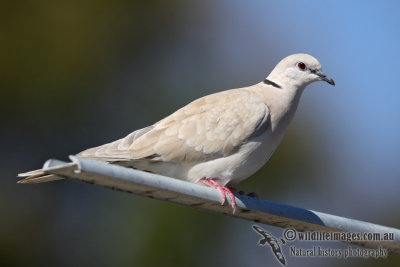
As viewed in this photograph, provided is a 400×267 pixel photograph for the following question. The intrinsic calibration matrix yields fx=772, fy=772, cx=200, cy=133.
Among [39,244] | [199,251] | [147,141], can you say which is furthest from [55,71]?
[147,141]

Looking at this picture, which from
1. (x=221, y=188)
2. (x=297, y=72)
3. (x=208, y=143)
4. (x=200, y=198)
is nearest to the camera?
(x=200, y=198)

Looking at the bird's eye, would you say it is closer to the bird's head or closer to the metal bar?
the bird's head

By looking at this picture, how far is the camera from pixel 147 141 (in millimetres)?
4949

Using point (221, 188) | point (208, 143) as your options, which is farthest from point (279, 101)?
point (221, 188)

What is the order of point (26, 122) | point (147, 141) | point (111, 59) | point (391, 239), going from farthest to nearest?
point (111, 59) → point (26, 122) → point (147, 141) → point (391, 239)

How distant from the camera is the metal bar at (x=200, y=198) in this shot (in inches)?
121

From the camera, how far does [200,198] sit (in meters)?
3.67

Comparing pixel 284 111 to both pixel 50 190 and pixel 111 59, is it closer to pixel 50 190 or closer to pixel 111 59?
pixel 50 190

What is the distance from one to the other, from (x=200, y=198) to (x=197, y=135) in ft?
4.47

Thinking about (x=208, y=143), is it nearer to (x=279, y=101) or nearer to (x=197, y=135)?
(x=197, y=135)

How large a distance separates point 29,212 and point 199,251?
7.21ft

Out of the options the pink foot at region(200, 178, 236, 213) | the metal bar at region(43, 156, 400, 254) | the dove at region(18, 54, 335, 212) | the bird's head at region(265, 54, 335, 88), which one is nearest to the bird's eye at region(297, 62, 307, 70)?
the bird's head at region(265, 54, 335, 88)

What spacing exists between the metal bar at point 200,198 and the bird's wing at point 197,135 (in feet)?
1.87

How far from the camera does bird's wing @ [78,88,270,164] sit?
490 centimetres
